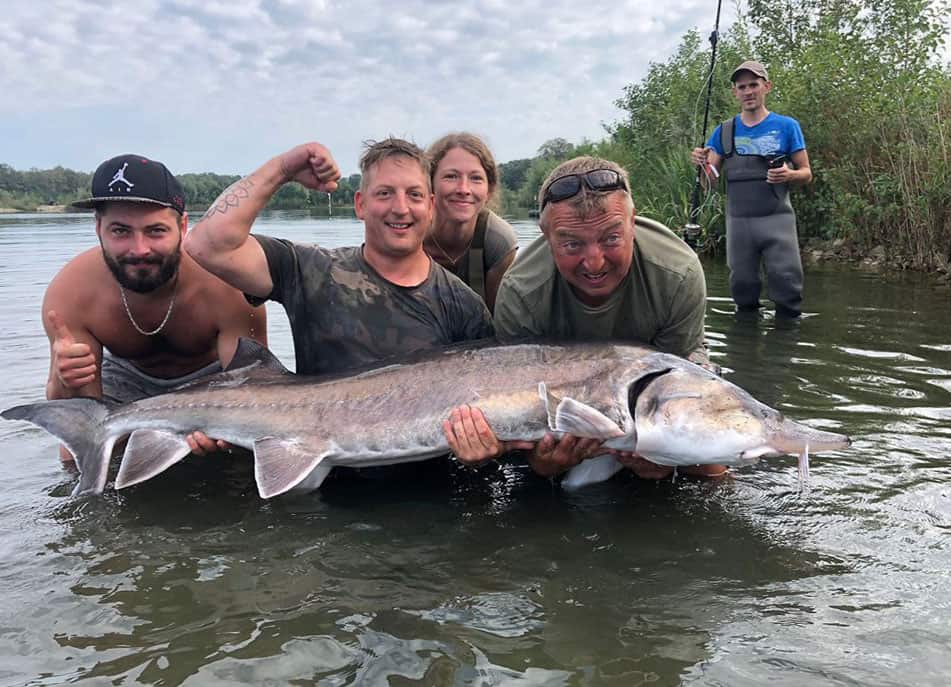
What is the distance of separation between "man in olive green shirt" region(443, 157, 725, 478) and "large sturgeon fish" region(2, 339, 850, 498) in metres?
0.14

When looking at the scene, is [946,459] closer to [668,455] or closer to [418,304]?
[668,455]

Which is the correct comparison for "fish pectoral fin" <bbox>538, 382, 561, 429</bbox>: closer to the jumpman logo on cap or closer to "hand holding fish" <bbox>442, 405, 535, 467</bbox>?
"hand holding fish" <bbox>442, 405, 535, 467</bbox>

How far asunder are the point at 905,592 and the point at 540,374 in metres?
1.74

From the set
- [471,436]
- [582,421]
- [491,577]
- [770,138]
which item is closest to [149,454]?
[471,436]

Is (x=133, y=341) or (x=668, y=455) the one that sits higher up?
(x=133, y=341)

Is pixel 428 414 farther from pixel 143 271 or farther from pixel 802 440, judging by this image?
pixel 143 271

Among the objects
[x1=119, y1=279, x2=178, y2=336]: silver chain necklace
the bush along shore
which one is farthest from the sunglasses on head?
the bush along shore

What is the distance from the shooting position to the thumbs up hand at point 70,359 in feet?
13.1

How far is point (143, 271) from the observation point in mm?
4531

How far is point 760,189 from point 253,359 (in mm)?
7032

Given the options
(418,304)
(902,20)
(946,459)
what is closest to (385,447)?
(418,304)

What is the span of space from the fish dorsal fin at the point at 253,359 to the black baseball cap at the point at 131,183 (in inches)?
41.3

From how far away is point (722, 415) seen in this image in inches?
128

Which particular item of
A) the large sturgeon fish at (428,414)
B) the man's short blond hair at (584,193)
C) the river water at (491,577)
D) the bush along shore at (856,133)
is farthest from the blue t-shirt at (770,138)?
the large sturgeon fish at (428,414)
